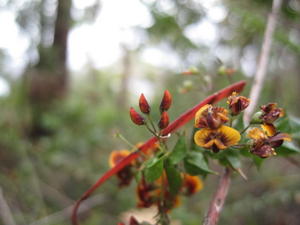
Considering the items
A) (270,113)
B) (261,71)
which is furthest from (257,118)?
(261,71)

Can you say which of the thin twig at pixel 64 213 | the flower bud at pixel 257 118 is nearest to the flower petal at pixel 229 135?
the flower bud at pixel 257 118

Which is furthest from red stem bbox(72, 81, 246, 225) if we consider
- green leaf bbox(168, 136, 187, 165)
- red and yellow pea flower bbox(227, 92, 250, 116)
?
red and yellow pea flower bbox(227, 92, 250, 116)

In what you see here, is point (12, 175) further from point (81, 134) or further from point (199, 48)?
point (199, 48)

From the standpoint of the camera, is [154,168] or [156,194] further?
[156,194]

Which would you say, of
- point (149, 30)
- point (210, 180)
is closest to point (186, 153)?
point (149, 30)

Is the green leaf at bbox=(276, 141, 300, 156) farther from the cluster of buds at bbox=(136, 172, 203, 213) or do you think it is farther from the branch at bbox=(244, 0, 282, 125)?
the cluster of buds at bbox=(136, 172, 203, 213)

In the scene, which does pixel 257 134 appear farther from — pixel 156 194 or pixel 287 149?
pixel 156 194

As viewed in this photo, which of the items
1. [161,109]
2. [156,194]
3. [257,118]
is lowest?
[156,194]
